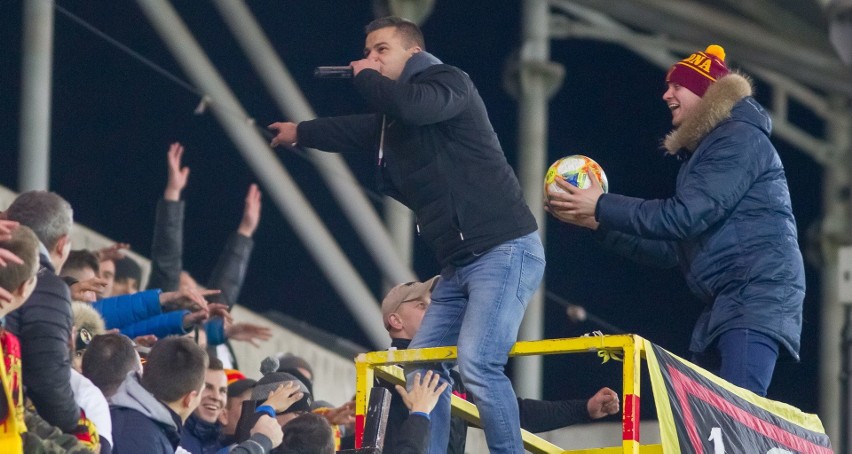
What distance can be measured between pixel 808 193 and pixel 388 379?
40.6 feet

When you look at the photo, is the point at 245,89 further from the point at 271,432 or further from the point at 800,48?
the point at 271,432

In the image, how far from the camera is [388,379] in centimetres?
595

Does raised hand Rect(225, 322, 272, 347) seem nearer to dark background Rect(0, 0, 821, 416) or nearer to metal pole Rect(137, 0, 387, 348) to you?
metal pole Rect(137, 0, 387, 348)

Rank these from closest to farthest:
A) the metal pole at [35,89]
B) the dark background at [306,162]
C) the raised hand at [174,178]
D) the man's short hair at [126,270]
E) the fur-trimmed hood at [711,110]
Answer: the fur-trimmed hood at [711,110] → the raised hand at [174,178] → the man's short hair at [126,270] → the metal pole at [35,89] → the dark background at [306,162]

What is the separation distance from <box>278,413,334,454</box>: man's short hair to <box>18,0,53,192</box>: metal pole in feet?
16.5

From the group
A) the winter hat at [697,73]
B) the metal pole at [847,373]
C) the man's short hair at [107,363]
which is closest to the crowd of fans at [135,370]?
the man's short hair at [107,363]

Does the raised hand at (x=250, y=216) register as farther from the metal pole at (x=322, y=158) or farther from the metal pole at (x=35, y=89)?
the metal pole at (x=322, y=158)

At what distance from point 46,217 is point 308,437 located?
130 centimetres

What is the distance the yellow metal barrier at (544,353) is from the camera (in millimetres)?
5094

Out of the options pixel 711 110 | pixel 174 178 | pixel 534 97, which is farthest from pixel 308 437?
pixel 534 97

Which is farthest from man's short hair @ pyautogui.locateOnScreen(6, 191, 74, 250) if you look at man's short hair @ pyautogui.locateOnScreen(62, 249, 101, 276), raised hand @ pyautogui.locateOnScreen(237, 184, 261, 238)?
raised hand @ pyautogui.locateOnScreen(237, 184, 261, 238)

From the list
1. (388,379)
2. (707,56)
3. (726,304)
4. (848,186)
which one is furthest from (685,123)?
(848,186)

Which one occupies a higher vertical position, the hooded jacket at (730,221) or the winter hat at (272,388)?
the hooded jacket at (730,221)

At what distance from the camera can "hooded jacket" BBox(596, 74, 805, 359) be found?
5.75 meters
